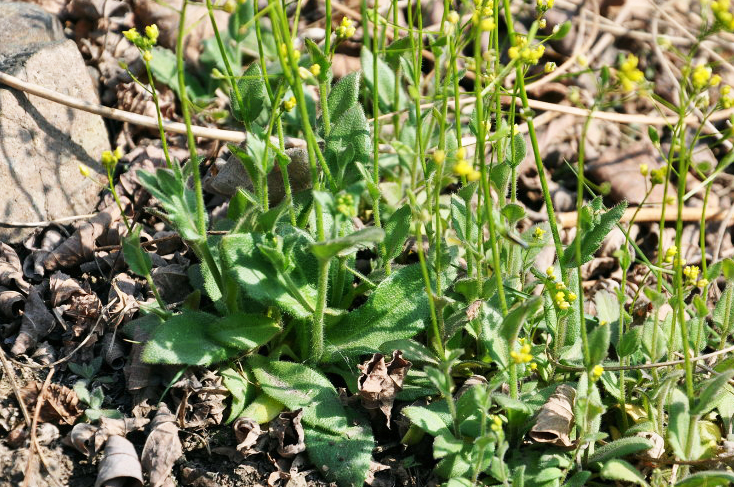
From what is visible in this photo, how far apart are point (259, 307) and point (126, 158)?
1.24 metres

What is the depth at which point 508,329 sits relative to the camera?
7.57ft

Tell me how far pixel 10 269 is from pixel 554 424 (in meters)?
2.12

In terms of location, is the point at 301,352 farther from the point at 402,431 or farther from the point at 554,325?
the point at 554,325

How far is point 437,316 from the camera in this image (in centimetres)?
264

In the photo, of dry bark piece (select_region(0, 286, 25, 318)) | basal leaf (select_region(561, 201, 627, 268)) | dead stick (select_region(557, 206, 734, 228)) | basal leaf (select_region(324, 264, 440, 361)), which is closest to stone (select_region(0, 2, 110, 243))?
dry bark piece (select_region(0, 286, 25, 318))

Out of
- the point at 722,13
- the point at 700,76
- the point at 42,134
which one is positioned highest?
the point at 722,13

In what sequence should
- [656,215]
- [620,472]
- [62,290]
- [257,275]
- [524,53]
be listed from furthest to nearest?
[656,215], [62,290], [257,275], [620,472], [524,53]

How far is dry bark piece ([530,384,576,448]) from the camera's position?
8.06ft

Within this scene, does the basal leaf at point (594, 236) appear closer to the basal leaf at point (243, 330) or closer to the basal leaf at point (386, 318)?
the basal leaf at point (386, 318)

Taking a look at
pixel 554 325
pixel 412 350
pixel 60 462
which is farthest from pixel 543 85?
pixel 60 462

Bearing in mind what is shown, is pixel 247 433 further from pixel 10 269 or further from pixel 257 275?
pixel 10 269

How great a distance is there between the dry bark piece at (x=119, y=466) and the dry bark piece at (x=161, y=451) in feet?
0.11

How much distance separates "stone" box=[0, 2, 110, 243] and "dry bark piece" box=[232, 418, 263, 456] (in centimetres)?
133

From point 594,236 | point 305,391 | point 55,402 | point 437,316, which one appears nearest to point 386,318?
point 437,316
